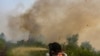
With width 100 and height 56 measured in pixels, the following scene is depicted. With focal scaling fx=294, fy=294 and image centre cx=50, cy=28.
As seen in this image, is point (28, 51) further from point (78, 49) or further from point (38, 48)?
point (78, 49)

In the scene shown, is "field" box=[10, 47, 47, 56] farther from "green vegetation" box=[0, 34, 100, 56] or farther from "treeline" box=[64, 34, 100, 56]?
"treeline" box=[64, 34, 100, 56]

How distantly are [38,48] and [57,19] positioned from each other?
0.28m

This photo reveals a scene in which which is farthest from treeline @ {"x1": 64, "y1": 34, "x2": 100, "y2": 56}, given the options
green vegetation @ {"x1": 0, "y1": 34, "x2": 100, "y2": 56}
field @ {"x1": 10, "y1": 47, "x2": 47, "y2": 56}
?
field @ {"x1": 10, "y1": 47, "x2": 47, "y2": 56}

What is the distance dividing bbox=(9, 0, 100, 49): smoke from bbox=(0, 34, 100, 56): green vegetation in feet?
0.19

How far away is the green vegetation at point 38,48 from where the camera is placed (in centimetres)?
233

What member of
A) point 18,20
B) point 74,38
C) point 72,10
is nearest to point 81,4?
point 72,10

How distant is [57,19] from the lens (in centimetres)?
235

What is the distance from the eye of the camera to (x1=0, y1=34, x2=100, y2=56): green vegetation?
7.63 ft

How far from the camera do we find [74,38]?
91.6 inches

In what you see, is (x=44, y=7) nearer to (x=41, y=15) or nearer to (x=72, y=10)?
(x=41, y=15)

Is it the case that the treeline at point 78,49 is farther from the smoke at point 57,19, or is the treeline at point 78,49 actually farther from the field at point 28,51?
the field at point 28,51

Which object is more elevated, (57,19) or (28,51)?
(57,19)

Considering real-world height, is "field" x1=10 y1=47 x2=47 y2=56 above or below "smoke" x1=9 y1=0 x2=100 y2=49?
below

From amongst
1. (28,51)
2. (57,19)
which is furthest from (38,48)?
(57,19)
